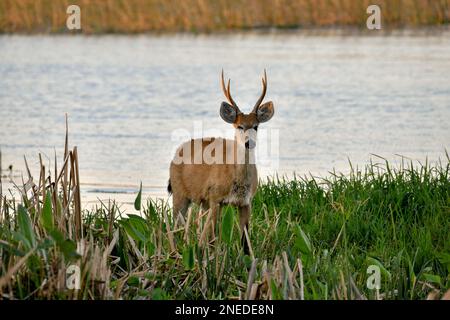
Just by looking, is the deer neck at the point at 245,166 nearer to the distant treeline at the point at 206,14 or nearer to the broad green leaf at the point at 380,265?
the broad green leaf at the point at 380,265

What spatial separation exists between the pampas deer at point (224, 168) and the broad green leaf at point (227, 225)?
87 centimetres

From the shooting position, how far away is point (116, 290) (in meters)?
6.17

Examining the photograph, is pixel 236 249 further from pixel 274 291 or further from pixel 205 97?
pixel 205 97

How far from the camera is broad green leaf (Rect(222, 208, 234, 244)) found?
6859 millimetres

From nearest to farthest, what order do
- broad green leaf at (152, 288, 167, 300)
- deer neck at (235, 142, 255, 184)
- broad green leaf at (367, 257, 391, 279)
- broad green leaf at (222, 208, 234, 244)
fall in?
1. broad green leaf at (152, 288, 167, 300)
2. broad green leaf at (367, 257, 391, 279)
3. broad green leaf at (222, 208, 234, 244)
4. deer neck at (235, 142, 255, 184)

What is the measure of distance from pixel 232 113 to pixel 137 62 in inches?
610

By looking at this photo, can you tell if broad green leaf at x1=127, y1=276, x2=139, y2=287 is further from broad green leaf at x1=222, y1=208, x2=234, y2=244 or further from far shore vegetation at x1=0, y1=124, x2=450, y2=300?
broad green leaf at x1=222, y1=208, x2=234, y2=244

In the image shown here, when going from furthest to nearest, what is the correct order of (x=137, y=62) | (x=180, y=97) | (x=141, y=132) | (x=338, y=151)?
(x=137, y=62) < (x=180, y=97) < (x=141, y=132) < (x=338, y=151)

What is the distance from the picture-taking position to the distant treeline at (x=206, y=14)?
26984 mm

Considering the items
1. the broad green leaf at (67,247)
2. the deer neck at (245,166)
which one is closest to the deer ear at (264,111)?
the deer neck at (245,166)

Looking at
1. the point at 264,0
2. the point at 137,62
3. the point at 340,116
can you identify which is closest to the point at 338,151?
the point at 340,116

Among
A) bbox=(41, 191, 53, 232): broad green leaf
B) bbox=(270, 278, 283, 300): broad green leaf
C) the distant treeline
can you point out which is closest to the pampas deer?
bbox=(41, 191, 53, 232): broad green leaf

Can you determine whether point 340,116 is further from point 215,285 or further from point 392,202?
point 215,285

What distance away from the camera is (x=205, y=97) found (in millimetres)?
18766
